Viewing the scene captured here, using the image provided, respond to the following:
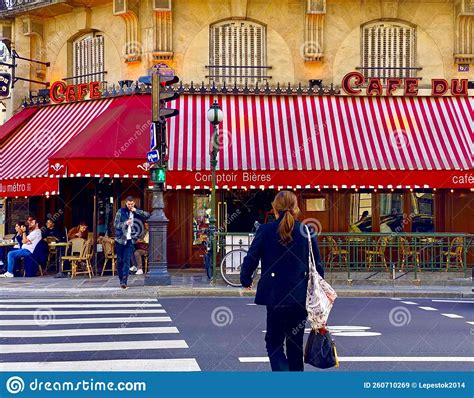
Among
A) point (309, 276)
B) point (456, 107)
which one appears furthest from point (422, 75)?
point (309, 276)

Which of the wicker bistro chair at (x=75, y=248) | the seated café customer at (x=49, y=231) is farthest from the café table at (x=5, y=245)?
the wicker bistro chair at (x=75, y=248)

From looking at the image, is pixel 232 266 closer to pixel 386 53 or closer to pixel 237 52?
pixel 237 52

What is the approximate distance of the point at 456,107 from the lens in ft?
68.2

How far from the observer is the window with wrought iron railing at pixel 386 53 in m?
21.6

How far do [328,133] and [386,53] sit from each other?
11.4 ft

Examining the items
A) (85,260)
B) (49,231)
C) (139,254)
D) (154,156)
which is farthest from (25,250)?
(154,156)

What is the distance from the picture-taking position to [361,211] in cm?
2080

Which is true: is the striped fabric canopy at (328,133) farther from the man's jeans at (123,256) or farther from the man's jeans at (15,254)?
the man's jeans at (15,254)

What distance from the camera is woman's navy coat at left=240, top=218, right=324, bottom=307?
21.4ft

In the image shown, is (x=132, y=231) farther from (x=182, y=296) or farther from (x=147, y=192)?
(x=147, y=192)

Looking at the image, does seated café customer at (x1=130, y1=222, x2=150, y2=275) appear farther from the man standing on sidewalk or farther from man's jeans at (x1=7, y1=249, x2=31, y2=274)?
the man standing on sidewalk

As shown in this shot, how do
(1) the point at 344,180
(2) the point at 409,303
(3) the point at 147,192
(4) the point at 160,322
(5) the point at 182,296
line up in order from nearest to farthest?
1. (4) the point at 160,322
2. (2) the point at 409,303
3. (5) the point at 182,296
4. (1) the point at 344,180
5. (3) the point at 147,192

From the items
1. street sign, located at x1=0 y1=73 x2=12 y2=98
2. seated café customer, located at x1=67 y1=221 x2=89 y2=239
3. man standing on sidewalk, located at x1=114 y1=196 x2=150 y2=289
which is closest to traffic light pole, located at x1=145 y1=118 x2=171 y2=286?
man standing on sidewalk, located at x1=114 y1=196 x2=150 y2=289

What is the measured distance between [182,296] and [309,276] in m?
9.01
